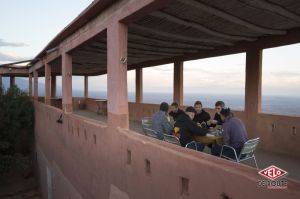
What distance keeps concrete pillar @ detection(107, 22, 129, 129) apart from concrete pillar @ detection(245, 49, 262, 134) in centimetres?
393

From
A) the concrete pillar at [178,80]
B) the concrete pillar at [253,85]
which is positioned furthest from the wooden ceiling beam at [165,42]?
the concrete pillar at [178,80]

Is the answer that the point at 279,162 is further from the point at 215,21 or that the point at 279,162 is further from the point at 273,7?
the point at 215,21

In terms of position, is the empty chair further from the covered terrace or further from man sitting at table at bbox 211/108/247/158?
the covered terrace

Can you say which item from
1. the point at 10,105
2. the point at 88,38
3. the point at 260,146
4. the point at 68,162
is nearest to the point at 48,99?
the point at 10,105

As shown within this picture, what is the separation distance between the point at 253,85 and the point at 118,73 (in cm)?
411

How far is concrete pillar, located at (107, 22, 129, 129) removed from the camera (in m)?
5.50

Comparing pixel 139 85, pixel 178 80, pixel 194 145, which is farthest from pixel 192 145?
pixel 139 85

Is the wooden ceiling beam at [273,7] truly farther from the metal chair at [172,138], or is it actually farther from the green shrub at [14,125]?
the green shrub at [14,125]

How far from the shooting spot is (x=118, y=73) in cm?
560

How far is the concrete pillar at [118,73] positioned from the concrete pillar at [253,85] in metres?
3.93

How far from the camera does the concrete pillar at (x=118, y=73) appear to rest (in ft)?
18.0
